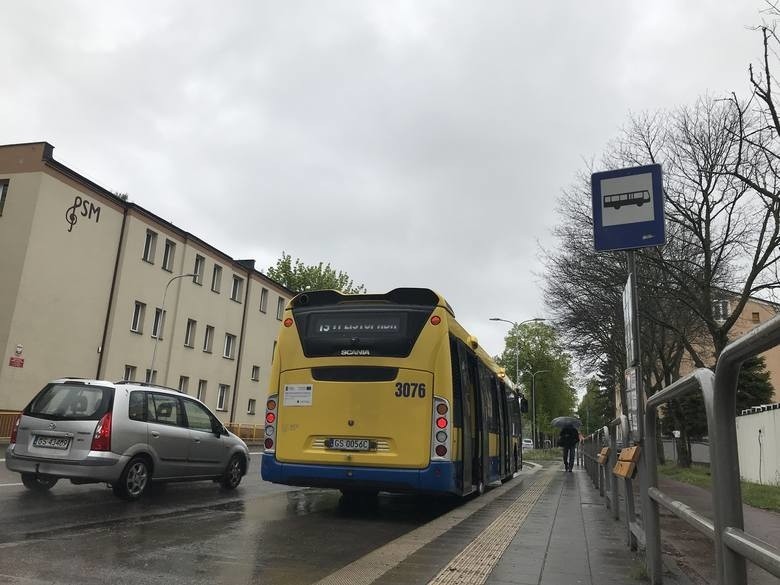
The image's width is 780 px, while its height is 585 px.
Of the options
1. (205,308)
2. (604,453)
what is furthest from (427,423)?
(205,308)

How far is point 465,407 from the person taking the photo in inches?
381

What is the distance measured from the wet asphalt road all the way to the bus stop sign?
4.00 meters

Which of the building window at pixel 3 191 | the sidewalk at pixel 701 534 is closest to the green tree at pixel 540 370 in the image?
the building window at pixel 3 191

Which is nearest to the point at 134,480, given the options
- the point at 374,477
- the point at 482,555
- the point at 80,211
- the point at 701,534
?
the point at 374,477

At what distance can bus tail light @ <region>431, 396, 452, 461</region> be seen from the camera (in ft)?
27.5

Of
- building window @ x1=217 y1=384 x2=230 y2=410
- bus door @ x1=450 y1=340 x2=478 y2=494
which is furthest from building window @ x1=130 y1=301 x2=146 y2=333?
bus door @ x1=450 y1=340 x2=478 y2=494

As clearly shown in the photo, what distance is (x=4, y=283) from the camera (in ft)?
77.0

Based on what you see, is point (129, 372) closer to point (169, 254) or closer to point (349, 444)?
point (169, 254)

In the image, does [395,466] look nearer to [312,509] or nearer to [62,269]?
[312,509]

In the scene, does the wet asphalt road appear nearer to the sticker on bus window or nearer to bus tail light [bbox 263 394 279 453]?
bus tail light [bbox 263 394 279 453]

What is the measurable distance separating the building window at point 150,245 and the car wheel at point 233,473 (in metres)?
21.3

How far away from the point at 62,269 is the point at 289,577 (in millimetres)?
24209

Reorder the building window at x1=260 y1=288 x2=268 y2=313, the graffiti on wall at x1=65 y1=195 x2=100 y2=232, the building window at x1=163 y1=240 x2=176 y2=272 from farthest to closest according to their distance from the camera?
the building window at x1=260 y1=288 x2=268 y2=313, the building window at x1=163 y1=240 x2=176 y2=272, the graffiti on wall at x1=65 y1=195 x2=100 y2=232

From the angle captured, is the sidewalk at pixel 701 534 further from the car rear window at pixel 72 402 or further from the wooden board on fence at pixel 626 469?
the car rear window at pixel 72 402
